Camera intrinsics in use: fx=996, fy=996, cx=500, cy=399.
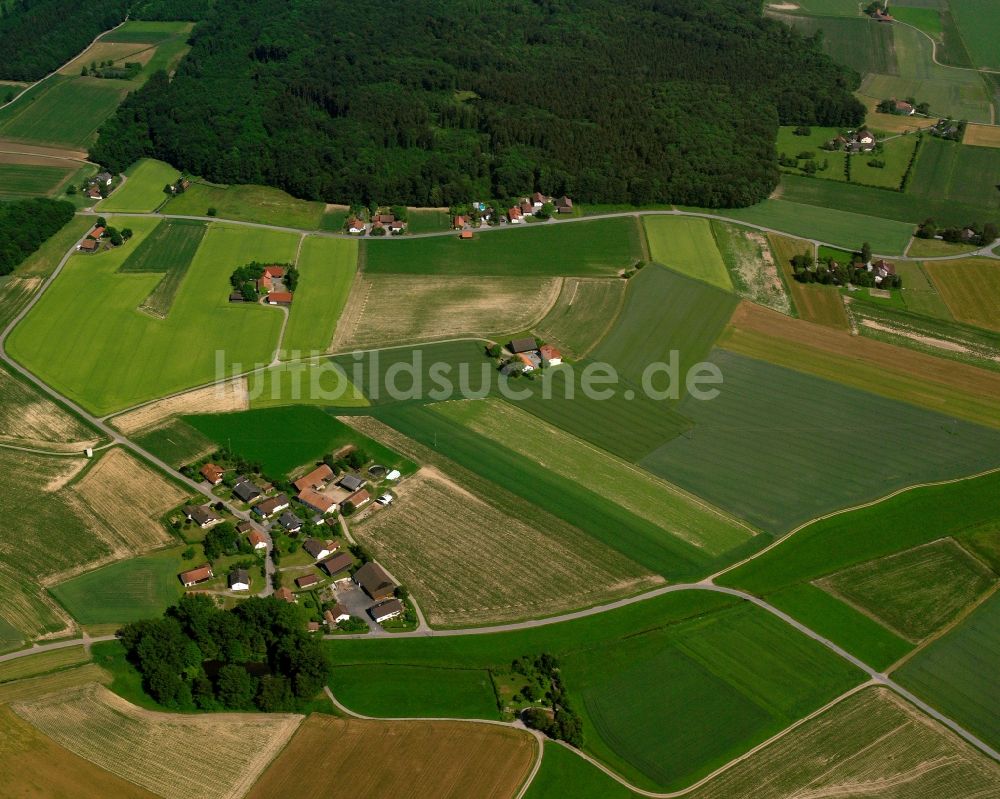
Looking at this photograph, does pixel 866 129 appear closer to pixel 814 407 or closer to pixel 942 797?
pixel 814 407

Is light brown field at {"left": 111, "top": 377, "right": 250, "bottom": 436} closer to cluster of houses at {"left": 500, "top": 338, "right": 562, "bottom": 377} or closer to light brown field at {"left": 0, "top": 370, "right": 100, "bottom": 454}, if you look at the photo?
light brown field at {"left": 0, "top": 370, "right": 100, "bottom": 454}

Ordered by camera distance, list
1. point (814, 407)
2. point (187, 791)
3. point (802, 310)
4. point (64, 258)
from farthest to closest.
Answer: point (64, 258) → point (802, 310) → point (814, 407) → point (187, 791)

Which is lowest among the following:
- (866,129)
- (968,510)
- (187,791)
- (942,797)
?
(187,791)

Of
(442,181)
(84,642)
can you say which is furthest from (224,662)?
(442,181)

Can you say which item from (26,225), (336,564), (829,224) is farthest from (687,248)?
(26,225)

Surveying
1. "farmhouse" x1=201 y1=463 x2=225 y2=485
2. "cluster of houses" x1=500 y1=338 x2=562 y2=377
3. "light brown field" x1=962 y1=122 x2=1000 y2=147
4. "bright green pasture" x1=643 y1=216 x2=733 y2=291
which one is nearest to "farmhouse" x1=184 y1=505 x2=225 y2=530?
"farmhouse" x1=201 y1=463 x2=225 y2=485

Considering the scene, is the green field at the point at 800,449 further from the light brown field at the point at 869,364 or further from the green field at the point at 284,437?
the green field at the point at 284,437

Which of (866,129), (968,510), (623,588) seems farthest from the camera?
(866,129)
